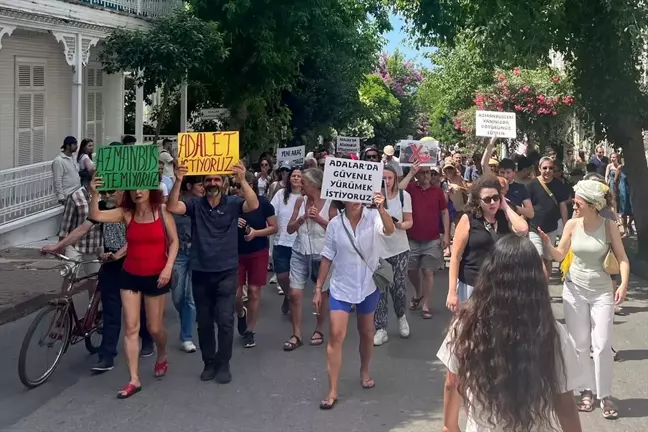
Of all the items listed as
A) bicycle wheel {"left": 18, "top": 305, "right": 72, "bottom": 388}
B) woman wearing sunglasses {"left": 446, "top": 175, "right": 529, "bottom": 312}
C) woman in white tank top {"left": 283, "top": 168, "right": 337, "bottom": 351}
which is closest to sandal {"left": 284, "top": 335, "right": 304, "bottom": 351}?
woman in white tank top {"left": 283, "top": 168, "right": 337, "bottom": 351}

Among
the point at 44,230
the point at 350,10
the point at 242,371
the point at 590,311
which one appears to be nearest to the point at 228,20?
the point at 350,10

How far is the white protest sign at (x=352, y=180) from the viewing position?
23.6ft

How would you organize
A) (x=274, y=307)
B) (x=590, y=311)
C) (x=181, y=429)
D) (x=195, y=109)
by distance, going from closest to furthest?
(x=181, y=429)
(x=590, y=311)
(x=274, y=307)
(x=195, y=109)

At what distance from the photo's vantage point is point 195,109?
976 inches

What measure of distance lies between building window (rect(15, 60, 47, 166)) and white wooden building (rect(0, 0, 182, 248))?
0.06 feet

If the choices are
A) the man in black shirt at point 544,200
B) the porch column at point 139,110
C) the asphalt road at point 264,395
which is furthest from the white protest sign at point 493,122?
the porch column at point 139,110

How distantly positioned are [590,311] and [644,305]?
4.52 metres

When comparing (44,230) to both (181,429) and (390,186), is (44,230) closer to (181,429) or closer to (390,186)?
(390,186)

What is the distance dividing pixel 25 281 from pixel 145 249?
5.21m

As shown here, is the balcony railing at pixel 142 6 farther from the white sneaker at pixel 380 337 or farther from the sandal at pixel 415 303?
the white sneaker at pixel 380 337

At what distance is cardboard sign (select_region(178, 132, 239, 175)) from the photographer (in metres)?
7.31

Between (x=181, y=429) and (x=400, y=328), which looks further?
(x=400, y=328)

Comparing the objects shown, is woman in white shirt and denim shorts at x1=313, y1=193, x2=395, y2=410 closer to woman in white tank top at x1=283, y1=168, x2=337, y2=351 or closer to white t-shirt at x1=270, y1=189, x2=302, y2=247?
woman in white tank top at x1=283, y1=168, x2=337, y2=351

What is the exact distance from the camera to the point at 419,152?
11.0m
